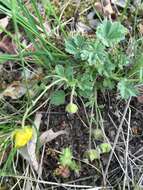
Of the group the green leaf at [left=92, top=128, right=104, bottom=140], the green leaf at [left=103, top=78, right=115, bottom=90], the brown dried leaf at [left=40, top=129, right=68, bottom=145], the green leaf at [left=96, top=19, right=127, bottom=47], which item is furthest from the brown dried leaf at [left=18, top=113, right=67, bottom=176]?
the green leaf at [left=96, top=19, right=127, bottom=47]

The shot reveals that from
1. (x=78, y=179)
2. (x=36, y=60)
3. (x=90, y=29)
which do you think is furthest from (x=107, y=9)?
(x=78, y=179)

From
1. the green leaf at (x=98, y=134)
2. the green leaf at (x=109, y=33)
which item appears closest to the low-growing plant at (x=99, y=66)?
the green leaf at (x=109, y=33)

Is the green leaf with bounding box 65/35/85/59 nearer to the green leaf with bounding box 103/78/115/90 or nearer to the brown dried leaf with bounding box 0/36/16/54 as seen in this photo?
the green leaf with bounding box 103/78/115/90

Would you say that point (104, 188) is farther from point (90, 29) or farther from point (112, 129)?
point (90, 29)

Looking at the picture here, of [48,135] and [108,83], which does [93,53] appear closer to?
[108,83]

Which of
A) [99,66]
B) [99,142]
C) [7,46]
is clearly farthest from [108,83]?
[7,46]

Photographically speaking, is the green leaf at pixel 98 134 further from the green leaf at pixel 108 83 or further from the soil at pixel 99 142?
the green leaf at pixel 108 83

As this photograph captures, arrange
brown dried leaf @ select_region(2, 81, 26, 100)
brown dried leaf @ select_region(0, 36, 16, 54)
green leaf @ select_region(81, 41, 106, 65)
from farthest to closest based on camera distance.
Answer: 1. brown dried leaf @ select_region(0, 36, 16, 54)
2. brown dried leaf @ select_region(2, 81, 26, 100)
3. green leaf @ select_region(81, 41, 106, 65)
